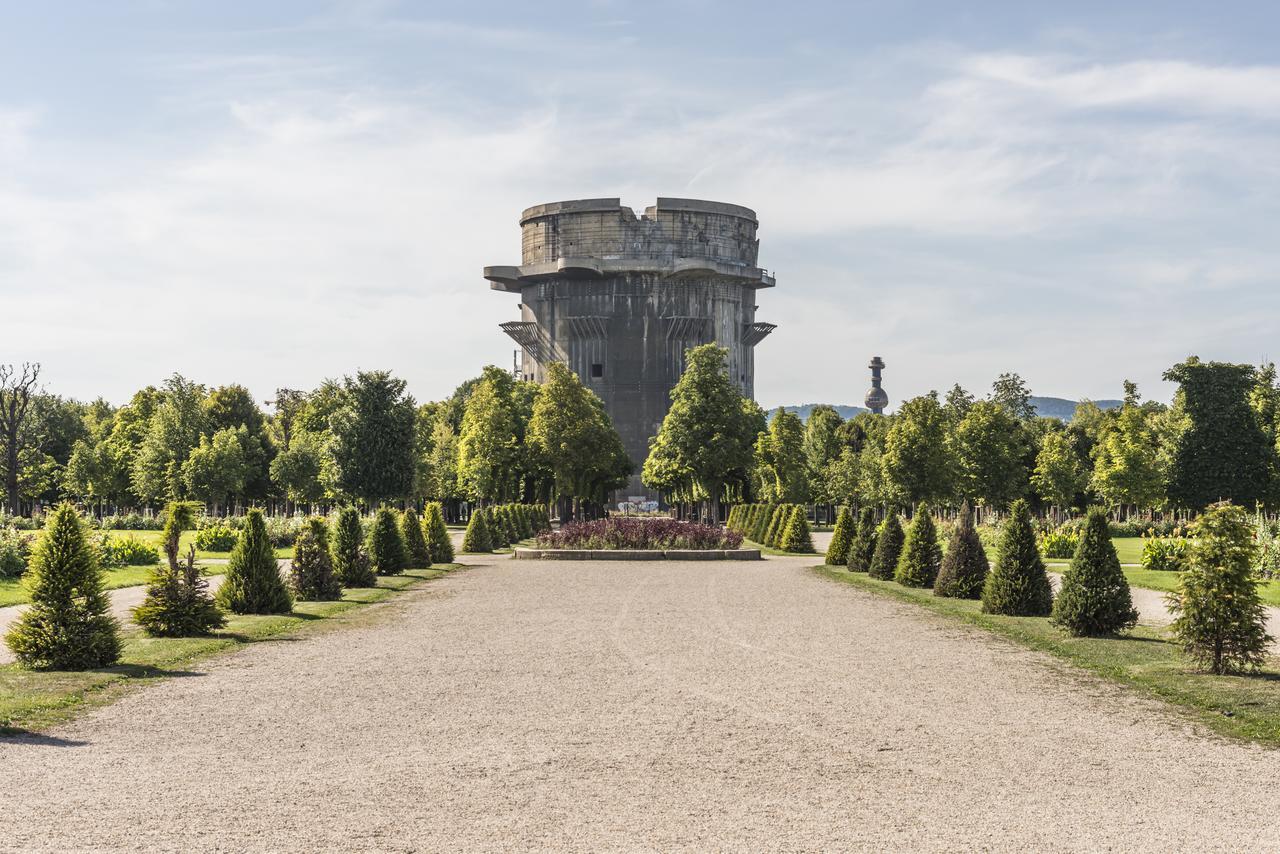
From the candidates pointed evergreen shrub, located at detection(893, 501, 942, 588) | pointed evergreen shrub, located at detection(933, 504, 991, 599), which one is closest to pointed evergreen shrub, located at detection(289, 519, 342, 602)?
pointed evergreen shrub, located at detection(933, 504, 991, 599)

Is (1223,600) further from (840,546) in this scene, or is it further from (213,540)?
(213,540)

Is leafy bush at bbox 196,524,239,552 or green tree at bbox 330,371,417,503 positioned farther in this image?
green tree at bbox 330,371,417,503

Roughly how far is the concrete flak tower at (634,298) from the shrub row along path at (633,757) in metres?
116

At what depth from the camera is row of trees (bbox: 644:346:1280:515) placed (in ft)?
202

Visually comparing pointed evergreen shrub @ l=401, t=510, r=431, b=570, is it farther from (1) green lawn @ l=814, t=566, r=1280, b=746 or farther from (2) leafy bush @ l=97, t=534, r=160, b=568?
(1) green lawn @ l=814, t=566, r=1280, b=746

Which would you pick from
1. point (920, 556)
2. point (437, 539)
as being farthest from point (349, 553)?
point (920, 556)

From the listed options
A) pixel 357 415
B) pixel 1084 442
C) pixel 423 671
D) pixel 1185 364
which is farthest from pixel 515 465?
pixel 423 671

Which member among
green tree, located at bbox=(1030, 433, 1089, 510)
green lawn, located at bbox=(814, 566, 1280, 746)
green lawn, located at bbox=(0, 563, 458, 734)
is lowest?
green lawn, located at bbox=(0, 563, 458, 734)

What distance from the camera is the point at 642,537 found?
143 feet

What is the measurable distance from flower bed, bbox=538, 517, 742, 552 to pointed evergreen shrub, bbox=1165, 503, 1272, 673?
27.3m

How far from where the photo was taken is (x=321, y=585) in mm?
26391

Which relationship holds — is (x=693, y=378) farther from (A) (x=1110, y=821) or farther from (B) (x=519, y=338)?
(B) (x=519, y=338)

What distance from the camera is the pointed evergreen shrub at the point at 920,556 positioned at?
1160 inches

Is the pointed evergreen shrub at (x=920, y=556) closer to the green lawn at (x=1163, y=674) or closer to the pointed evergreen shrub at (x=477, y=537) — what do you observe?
the green lawn at (x=1163, y=674)
